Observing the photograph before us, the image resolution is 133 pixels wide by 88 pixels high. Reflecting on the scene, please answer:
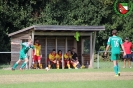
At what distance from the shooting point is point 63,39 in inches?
1166

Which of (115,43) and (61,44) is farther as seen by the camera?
(61,44)

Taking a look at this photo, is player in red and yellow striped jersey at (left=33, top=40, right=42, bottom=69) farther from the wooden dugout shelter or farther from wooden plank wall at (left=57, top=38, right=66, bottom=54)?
wooden plank wall at (left=57, top=38, right=66, bottom=54)

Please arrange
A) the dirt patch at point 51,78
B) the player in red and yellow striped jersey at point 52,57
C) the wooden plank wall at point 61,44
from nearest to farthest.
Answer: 1. the dirt patch at point 51,78
2. the player in red and yellow striped jersey at point 52,57
3. the wooden plank wall at point 61,44

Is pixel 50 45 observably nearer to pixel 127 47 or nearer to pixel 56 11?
pixel 127 47

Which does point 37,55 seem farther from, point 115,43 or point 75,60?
point 115,43

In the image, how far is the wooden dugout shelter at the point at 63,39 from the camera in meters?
27.4

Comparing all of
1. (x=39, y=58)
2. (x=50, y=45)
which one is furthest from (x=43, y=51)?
(x=39, y=58)

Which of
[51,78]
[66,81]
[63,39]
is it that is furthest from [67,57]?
[66,81]

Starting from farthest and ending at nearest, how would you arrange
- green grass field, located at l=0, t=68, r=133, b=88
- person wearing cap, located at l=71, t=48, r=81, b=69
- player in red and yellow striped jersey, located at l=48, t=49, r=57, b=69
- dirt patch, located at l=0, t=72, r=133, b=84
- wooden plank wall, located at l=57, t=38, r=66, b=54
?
wooden plank wall, located at l=57, t=38, r=66, b=54 < person wearing cap, located at l=71, t=48, r=81, b=69 < player in red and yellow striped jersey, located at l=48, t=49, r=57, b=69 < dirt patch, located at l=0, t=72, r=133, b=84 < green grass field, located at l=0, t=68, r=133, b=88

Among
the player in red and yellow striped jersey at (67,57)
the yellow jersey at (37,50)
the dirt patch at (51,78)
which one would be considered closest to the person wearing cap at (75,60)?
the player in red and yellow striped jersey at (67,57)

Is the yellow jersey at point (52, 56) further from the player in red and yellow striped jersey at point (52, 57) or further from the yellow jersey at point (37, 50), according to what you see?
the yellow jersey at point (37, 50)

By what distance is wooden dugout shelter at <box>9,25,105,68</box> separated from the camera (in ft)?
90.0

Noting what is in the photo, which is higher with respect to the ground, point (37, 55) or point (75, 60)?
point (37, 55)

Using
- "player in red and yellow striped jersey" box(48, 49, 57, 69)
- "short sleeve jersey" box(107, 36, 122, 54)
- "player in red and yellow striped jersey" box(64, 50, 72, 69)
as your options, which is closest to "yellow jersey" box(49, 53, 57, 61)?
"player in red and yellow striped jersey" box(48, 49, 57, 69)
